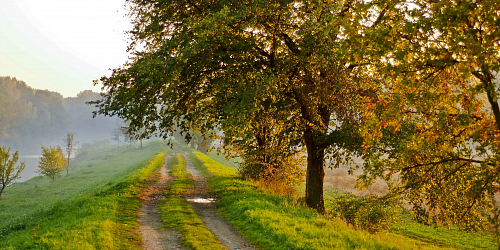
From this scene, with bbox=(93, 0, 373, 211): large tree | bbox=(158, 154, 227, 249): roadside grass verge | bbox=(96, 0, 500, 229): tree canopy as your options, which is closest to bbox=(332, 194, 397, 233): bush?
bbox=(96, 0, 500, 229): tree canopy

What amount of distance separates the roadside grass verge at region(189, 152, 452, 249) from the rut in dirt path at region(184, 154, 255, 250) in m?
0.37

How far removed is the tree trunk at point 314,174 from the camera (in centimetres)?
1630

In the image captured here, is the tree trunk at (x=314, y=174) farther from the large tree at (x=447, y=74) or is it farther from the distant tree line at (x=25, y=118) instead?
the distant tree line at (x=25, y=118)

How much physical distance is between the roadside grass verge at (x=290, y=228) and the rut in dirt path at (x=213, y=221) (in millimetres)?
367

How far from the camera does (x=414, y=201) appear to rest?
14922 millimetres

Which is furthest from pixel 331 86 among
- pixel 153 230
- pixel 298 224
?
pixel 153 230

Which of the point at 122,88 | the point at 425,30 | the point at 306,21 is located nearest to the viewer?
the point at 425,30

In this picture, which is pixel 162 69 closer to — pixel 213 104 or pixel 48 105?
pixel 213 104

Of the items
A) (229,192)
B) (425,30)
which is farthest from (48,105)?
(425,30)

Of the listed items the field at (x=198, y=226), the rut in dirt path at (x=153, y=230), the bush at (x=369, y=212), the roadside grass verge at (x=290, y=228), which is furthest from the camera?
the bush at (x=369, y=212)

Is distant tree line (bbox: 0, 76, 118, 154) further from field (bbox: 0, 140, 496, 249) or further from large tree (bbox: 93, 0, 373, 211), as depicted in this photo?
large tree (bbox: 93, 0, 373, 211)

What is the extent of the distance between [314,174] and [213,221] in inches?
247

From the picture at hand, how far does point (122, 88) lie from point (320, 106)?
10.0 metres

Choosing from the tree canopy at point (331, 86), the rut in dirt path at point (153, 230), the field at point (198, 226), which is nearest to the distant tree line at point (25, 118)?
the rut in dirt path at point (153, 230)
